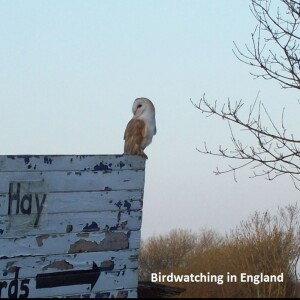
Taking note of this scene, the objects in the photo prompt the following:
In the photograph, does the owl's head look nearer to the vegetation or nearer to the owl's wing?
the owl's wing

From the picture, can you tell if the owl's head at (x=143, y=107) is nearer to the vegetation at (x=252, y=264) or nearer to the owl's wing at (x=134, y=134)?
the owl's wing at (x=134, y=134)

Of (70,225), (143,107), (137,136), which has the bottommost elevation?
(70,225)

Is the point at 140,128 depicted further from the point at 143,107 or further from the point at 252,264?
the point at 252,264

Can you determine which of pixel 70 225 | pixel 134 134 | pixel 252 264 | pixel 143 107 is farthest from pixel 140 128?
pixel 252 264

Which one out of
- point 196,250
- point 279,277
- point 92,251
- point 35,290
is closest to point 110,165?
point 92,251

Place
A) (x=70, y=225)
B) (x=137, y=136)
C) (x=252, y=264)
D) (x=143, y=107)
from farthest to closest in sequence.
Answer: (x=252, y=264), (x=143, y=107), (x=137, y=136), (x=70, y=225)

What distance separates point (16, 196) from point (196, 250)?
17.3 meters

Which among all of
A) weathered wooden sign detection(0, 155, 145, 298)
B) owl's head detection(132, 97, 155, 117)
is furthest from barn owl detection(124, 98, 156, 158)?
weathered wooden sign detection(0, 155, 145, 298)

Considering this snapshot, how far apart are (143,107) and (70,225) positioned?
1948mm

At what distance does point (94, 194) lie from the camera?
5.98m

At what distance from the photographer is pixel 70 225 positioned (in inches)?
230

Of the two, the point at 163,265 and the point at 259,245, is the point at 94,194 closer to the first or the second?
the point at 259,245

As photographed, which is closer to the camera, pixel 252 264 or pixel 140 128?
pixel 140 128

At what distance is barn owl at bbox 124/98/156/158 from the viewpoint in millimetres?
7309
